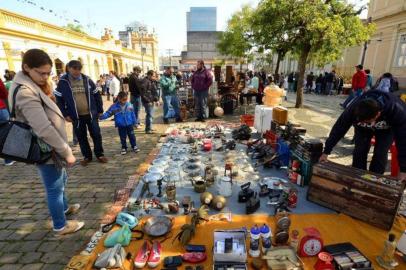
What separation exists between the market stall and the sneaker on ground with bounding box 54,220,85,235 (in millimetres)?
464

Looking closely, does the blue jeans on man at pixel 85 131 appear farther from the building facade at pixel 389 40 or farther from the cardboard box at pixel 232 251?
the building facade at pixel 389 40

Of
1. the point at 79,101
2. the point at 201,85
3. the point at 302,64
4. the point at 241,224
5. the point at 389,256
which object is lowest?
the point at 241,224

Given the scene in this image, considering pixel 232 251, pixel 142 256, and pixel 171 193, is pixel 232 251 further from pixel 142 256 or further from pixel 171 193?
pixel 171 193

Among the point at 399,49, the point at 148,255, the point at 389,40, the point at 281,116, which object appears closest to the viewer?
the point at 148,255

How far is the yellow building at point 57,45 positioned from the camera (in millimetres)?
14695

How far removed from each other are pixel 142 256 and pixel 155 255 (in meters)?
0.12

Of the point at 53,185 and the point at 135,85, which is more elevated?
the point at 135,85

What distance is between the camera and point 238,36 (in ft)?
61.4

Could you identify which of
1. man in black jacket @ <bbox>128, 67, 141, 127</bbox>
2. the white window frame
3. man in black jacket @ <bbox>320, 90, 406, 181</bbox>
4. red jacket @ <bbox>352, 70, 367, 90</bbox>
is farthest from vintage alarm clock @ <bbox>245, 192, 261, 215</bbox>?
the white window frame

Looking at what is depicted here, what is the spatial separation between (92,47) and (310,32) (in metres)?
25.8

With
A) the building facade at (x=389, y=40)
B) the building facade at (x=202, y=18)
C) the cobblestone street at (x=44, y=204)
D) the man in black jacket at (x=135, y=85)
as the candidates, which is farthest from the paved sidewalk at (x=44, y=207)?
the building facade at (x=202, y=18)

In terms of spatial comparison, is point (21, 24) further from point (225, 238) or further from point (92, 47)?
point (225, 238)

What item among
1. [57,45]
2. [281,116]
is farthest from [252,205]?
[57,45]

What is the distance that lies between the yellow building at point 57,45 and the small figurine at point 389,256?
18878mm
